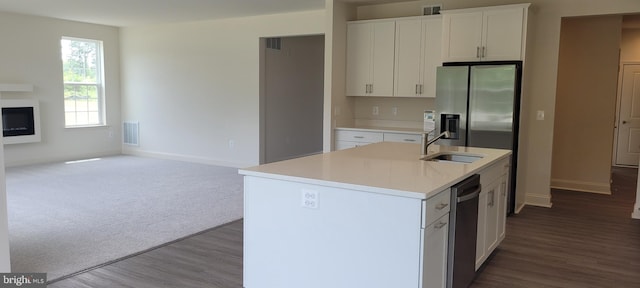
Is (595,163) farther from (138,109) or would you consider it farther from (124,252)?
(138,109)

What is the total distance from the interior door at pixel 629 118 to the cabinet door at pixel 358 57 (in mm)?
5393

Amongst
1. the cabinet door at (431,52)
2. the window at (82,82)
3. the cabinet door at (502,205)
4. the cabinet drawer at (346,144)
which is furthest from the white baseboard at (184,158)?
the cabinet door at (502,205)

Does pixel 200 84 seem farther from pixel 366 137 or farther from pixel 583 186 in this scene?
pixel 583 186

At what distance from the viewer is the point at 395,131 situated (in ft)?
19.8

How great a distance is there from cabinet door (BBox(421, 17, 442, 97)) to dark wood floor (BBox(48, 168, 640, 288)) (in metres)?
1.91

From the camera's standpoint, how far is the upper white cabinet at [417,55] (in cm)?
602

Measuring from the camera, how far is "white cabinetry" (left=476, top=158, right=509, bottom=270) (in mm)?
3371

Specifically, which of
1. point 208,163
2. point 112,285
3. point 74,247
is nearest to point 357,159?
point 112,285

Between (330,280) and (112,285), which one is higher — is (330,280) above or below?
above

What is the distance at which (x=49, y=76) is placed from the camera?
27.4ft

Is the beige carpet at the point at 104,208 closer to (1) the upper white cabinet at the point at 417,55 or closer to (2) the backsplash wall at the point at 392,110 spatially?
(2) the backsplash wall at the point at 392,110

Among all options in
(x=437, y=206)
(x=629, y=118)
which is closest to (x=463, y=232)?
(x=437, y=206)

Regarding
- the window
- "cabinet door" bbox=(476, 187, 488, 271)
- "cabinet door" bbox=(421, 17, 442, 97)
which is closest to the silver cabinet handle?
"cabinet door" bbox=(476, 187, 488, 271)

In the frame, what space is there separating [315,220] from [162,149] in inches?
283
